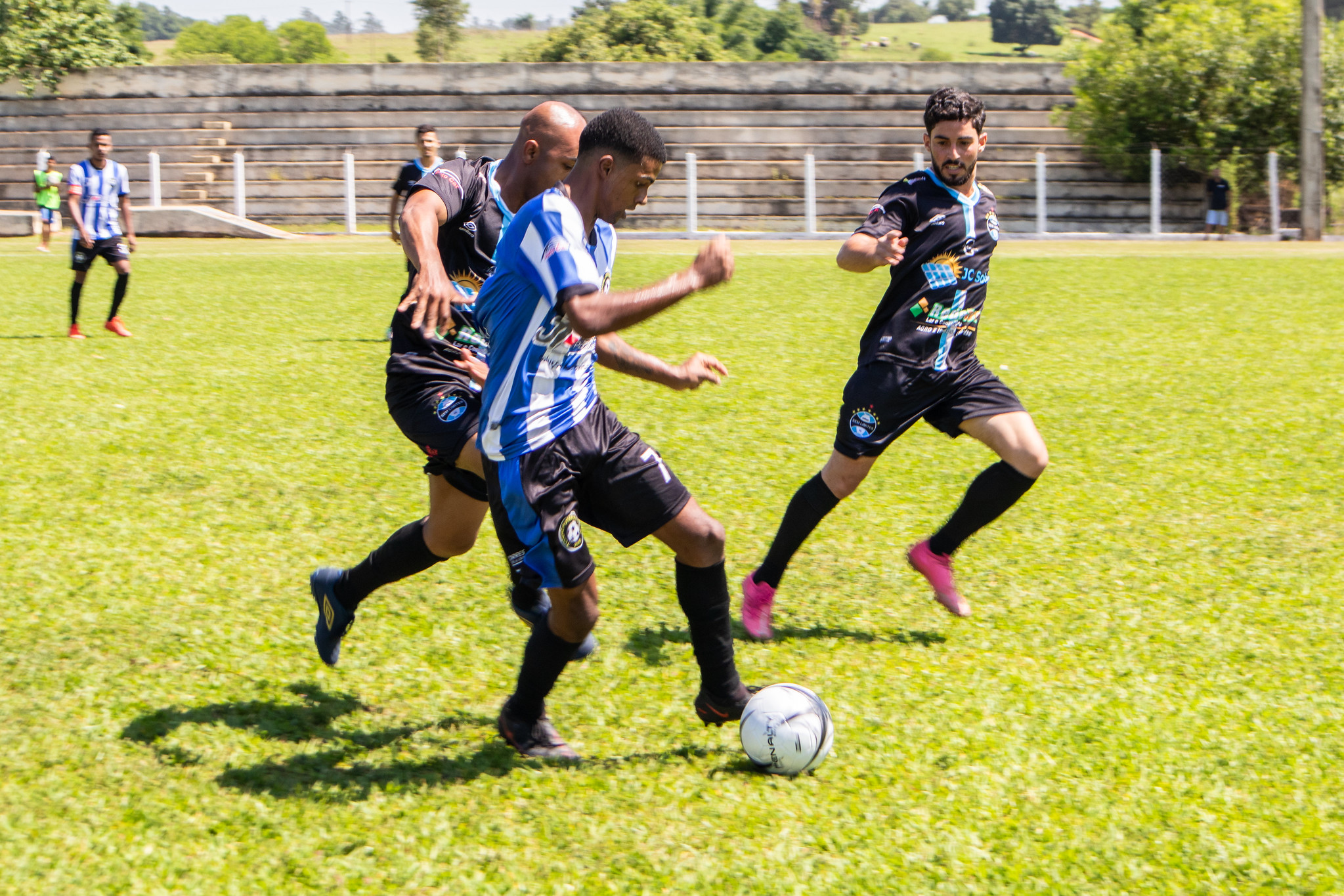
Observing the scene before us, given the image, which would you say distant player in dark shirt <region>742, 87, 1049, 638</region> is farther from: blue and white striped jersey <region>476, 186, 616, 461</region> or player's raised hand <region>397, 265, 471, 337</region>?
player's raised hand <region>397, 265, 471, 337</region>

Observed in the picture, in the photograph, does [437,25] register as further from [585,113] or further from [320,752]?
[320,752]

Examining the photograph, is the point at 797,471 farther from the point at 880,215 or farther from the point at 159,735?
the point at 159,735

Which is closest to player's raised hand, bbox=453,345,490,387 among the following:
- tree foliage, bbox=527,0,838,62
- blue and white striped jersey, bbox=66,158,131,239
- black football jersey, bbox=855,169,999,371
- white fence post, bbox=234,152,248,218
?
black football jersey, bbox=855,169,999,371

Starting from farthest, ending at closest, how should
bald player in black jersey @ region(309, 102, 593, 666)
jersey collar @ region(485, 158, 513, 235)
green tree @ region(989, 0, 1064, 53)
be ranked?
1. green tree @ region(989, 0, 1064, 53)
2. jersey collar @ region(485, 158, 513, 235)
3. bald player in black jersey @ region(309, 102, 593, 666)

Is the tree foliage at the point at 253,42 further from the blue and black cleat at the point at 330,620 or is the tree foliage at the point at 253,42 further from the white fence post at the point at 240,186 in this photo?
the blue and black cleat at the point at 330,620

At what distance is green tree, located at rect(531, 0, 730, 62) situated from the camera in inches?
1823

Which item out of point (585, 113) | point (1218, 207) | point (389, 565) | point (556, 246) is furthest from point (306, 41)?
point (556, 246)

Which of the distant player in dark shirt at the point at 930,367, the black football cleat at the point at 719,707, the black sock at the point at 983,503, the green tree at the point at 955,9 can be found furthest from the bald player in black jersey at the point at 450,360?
the green tree at the point at 955,9

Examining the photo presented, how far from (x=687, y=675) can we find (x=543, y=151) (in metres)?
1.89

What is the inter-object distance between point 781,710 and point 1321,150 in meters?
27.8

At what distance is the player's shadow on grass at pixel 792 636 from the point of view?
4.93 m

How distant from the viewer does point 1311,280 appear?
18344 mm

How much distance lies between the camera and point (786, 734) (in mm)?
3775

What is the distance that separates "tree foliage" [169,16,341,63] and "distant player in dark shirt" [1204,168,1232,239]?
2048 inches
